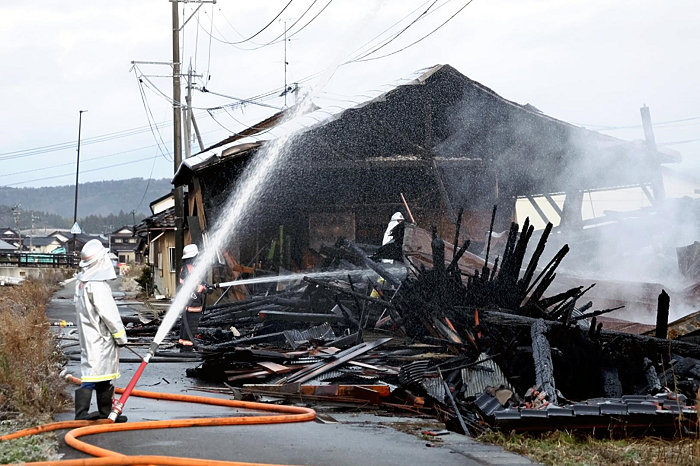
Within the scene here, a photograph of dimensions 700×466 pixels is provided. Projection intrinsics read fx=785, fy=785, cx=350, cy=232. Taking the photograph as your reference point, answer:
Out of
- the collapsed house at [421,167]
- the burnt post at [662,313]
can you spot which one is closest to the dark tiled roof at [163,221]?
the collapsed house at [421,167]

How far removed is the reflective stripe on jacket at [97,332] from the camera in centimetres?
659

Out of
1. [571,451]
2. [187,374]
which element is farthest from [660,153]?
[571,451]

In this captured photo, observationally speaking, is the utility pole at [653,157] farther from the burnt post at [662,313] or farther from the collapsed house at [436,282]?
the burnt post at [662,313]

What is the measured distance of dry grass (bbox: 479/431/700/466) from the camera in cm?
559

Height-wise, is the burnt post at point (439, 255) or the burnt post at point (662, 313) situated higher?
the burnt post at point (439, 255)

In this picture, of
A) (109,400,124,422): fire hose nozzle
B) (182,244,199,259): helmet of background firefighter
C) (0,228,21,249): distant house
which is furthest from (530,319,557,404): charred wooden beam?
(0,228,21,249): distant house

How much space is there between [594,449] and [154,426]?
3551 millimetres

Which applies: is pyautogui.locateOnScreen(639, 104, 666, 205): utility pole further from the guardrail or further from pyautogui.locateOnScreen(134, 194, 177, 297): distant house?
the guardrail

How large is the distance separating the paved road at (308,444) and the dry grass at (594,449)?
16 centimetres

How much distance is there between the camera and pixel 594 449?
19.9ft

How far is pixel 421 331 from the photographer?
434 inches

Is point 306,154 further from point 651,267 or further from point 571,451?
point 571,451

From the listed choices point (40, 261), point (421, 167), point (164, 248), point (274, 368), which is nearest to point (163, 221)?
point (164, 248)

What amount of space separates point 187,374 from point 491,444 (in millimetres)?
5375
